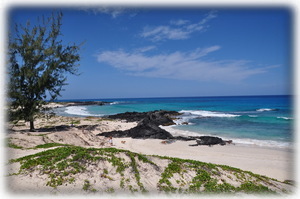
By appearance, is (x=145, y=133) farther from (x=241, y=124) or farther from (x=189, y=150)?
(x=241, y=124)

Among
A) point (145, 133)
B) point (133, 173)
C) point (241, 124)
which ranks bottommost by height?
point (241, 124)

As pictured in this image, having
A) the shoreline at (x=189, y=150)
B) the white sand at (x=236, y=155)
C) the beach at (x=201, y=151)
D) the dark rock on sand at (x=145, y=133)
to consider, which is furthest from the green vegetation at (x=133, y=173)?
the dark rock on sand at (x=145, y=133)

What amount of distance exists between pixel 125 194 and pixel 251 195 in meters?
4.78

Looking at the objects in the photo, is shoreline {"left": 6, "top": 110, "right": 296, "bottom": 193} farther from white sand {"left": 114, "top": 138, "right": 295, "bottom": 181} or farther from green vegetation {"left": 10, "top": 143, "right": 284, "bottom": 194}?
green vegetation {"left": 10, "top": 143, "right": 284, "bottom": 194}

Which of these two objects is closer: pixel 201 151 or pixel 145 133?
pixel 201 151

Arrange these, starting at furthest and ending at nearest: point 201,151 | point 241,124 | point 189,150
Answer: point 241,124 → point 189,150 → point 201,151

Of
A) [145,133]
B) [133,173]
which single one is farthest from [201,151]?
[133,173]

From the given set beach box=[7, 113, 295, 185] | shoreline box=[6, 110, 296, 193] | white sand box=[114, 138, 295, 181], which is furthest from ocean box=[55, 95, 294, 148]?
shoreline box=[6, 110, 296, 193]

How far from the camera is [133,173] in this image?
7211 millimetres

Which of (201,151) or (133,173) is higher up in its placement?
(133,173)

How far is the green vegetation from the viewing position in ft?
21.3

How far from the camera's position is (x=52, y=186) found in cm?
590

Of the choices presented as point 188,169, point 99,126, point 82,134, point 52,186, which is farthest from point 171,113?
point 52,186

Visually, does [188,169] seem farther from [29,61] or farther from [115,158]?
[29,61]
